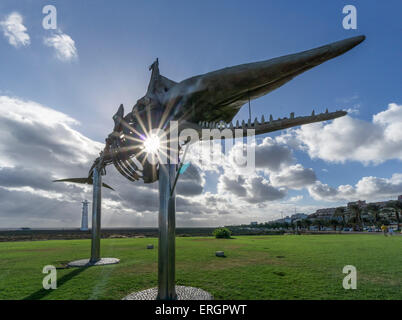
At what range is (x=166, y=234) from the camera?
6.87m

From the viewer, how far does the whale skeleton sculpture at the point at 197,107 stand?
5.46 metres

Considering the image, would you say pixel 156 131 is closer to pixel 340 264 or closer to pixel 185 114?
pixel 185 114

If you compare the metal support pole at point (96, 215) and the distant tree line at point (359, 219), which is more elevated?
the metal support pole at point (96, 215)

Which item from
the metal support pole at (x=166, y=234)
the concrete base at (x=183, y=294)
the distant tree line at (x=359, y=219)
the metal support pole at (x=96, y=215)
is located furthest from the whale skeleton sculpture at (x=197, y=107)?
the distant tree line at (x=359, y=219)

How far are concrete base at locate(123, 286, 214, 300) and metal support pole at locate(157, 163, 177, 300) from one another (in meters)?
0.57

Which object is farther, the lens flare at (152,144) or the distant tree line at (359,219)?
the distant tree line at (359,219)

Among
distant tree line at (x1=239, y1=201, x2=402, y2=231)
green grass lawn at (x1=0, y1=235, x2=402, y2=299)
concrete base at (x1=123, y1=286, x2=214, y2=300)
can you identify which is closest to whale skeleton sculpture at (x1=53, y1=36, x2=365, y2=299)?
concrete base at (x1=123, y1=286, x2=214, y2=300)

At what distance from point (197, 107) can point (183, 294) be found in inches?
226

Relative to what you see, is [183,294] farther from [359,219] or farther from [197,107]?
[359,219]

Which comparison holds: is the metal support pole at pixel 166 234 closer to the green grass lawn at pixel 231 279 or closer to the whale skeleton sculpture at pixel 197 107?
the whale skeleton sculpture at pixel 197 107

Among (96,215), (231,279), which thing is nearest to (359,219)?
(231,279)

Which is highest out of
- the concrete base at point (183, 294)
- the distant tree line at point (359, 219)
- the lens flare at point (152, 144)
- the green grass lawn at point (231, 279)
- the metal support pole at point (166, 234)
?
the lens flare at point (152, 144)

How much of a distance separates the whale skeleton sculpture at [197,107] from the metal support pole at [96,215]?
6.41 metres
